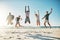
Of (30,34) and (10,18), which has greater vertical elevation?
(10,18)

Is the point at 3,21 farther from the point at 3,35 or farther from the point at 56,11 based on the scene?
the point at 56,11

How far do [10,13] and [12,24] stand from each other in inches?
8.3

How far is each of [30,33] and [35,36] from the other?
0.36 ft

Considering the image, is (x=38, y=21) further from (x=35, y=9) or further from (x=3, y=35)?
(x=3, y=35)

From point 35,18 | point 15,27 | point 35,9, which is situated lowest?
point 15,27

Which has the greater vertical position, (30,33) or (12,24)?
(12,24)

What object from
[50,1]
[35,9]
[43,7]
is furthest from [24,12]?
[50,1]

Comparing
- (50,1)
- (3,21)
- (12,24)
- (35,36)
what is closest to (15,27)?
(12,24)

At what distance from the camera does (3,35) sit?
2.34 m

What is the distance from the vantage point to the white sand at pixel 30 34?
2320 mm

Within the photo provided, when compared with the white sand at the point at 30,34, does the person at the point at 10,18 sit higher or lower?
higher

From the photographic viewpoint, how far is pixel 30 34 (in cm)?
237

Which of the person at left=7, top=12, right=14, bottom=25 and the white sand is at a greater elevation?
the person at left=7, top=12, right=14, bottom=25

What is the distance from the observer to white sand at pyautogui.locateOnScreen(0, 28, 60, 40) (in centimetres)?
232
